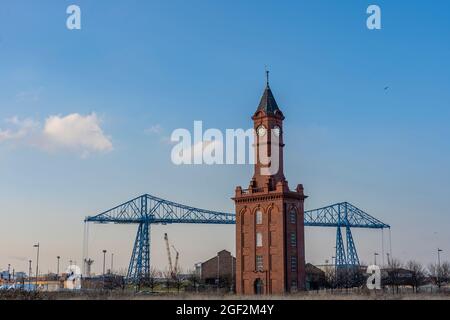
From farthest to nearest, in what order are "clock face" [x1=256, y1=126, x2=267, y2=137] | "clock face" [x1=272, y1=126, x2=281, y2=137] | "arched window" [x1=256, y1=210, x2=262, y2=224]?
"clock face" [x1=272, y1=126, x2=281, y2=137], "clock face" [x1=256, y1=126, x2=267, y2=137], "arched window" [x1=256, y1=210, x2=262, y2=224]

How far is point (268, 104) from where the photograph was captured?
60.5 m

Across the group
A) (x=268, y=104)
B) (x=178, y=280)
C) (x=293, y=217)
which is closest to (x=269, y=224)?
(x=293, y=217)

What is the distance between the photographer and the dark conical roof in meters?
60.1

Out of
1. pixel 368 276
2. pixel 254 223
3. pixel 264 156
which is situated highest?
pixel 264 156

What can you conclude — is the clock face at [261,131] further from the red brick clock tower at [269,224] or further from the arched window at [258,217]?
the arched window at [258,217]

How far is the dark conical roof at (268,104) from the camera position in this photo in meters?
60.1

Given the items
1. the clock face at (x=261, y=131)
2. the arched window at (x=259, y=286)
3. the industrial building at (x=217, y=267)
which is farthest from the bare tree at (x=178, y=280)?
the clock face at (x=261, y=131)

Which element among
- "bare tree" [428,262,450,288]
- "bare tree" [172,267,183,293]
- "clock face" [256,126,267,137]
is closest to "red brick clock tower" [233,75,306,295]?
"clock face" [256,126,267,137]

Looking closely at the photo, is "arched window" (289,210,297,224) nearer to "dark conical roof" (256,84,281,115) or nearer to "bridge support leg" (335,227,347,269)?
"dark conical roof" (256,84,281,115)
